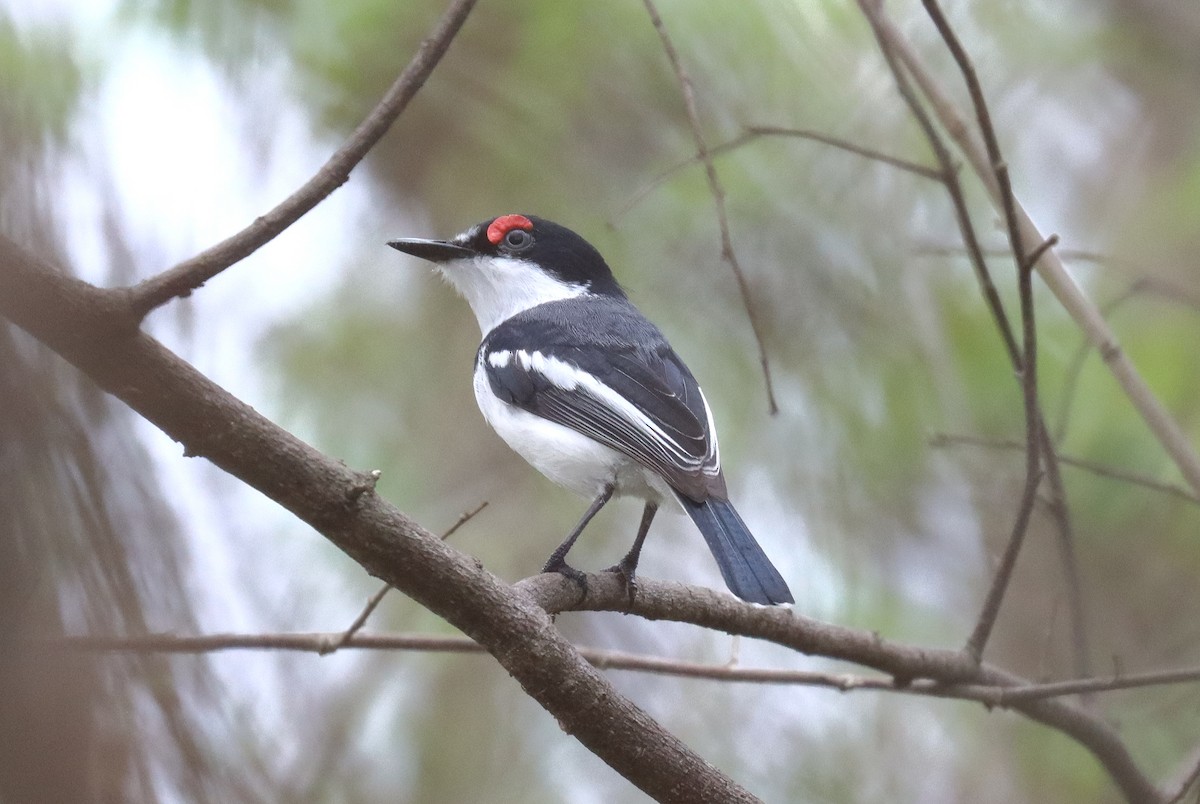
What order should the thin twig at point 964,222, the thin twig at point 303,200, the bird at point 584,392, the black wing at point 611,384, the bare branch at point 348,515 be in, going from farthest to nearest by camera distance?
the black wing at point 611,384 → the bird at point 584,392 → the thin twig at point 964,222 → the thin twig at point 303,200 → the bare branch at point 348,515

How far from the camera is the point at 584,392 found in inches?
122

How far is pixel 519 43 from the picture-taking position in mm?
4395

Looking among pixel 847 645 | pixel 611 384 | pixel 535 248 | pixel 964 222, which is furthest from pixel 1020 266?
pixel 535 248

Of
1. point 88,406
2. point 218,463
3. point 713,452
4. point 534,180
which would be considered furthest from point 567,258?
point 88,406

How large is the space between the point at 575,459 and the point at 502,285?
107 cm

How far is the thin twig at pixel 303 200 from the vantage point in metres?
1.59

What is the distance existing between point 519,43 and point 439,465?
1755 mm

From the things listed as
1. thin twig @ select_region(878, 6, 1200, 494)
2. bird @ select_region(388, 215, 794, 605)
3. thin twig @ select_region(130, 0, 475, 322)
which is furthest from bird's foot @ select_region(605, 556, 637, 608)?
thin twig @ select_region(878, 6, 1200, 494)

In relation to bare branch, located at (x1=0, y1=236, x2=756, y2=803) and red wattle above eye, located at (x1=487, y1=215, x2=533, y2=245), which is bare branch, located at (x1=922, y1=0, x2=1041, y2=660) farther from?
red wattle above eye, located at (x1=487, y1=215, x2=533, y2=245)

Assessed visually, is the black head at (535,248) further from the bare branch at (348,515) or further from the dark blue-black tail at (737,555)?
the bare branch at (348,515)

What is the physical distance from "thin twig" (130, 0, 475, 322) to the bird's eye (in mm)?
1749

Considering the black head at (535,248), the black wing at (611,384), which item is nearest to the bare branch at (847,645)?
the black wing at (611,384)

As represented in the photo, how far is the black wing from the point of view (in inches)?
114

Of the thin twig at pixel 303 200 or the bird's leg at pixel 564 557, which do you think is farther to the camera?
the bird's leg at pixel 564 557
